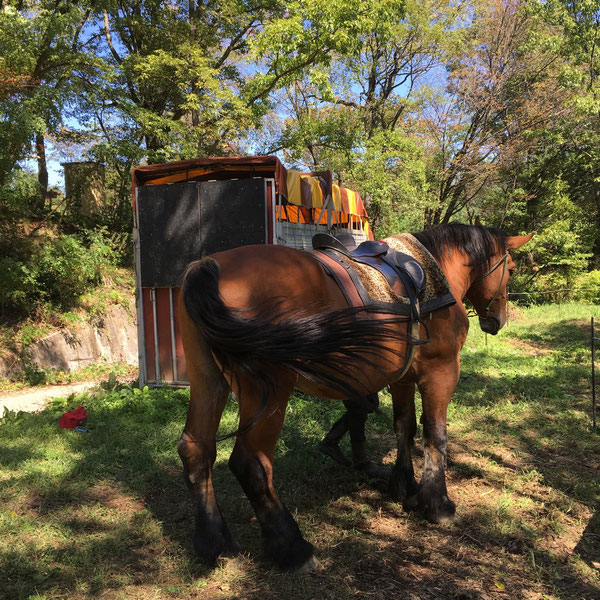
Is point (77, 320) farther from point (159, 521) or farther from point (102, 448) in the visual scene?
point (159, 521)

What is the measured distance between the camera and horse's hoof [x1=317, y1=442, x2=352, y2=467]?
4.05m

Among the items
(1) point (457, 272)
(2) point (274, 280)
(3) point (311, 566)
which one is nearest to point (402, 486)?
(3) point (311, 566)

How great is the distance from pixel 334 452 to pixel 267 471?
5.66 ft

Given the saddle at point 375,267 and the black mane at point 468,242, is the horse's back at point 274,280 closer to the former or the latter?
the saddle at point 375,267

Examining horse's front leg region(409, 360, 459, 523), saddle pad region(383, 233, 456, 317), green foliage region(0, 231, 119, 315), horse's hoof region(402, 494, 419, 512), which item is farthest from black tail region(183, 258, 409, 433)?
green foliage region(0, 231, 119, 315)

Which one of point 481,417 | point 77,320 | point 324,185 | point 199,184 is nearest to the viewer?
point 481,417

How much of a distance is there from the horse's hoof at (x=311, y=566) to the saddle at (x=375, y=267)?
57.9 inches

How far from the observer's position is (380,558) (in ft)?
9.00

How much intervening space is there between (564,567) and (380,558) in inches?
42.7

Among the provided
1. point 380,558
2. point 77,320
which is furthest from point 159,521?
point 77,320

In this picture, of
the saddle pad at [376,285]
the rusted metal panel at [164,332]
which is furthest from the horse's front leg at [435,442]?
the rusted metal panel at [164,332]

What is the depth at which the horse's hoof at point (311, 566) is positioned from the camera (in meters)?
2.56

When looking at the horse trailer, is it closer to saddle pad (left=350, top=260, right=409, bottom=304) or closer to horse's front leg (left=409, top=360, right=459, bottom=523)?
saddle pad (left=350, top=260, right=409, bottom=304)

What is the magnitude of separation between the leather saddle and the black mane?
67cm
